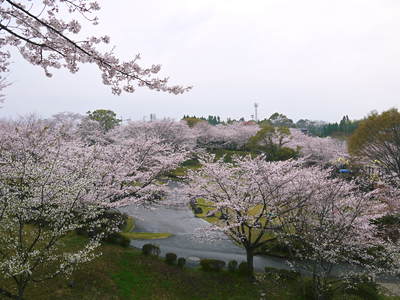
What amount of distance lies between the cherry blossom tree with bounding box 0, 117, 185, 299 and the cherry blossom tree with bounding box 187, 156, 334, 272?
4.20m

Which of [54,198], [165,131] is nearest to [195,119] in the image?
[165,131]

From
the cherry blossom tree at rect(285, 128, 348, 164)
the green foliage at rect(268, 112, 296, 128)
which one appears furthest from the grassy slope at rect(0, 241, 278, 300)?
the green foliage at rect(268, 112, 296, 128)

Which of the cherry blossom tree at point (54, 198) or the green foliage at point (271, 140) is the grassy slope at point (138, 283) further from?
the green foliage at point (271, 140)

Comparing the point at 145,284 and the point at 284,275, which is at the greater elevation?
the point at 145,284

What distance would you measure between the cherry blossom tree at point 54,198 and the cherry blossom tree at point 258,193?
4.20 metres

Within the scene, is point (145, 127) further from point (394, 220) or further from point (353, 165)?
point (394, 220)

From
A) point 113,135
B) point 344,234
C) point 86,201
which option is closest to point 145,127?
point 113,135

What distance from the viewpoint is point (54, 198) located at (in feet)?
22.5

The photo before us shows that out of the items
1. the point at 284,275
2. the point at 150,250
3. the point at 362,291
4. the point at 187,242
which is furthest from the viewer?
the point at 187,242

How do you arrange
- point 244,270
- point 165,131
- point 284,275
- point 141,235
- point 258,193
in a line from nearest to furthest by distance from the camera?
point 284,275 → point 244,270 → point 258,193 → point 141,235 → point 165,131

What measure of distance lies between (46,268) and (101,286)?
2.24 m

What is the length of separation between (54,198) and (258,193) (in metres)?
8.08

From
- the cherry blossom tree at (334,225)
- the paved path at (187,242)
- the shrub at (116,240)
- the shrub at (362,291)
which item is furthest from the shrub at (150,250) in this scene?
the shrub at (362,291)

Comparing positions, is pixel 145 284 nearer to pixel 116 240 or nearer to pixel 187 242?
pixel 116 240
